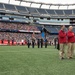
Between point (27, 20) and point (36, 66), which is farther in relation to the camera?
point (27, 20)

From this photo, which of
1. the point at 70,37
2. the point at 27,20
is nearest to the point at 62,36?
the point at 70,37

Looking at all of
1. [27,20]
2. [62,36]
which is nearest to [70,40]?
[62,36]

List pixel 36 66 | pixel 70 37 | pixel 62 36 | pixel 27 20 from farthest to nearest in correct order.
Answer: pixel 27 20 < pixel 70 37 < pixel 62 36 < pixel 36 66

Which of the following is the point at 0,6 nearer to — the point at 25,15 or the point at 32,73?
the point at 25,15

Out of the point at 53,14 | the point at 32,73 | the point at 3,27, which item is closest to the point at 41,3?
the point at 53,14

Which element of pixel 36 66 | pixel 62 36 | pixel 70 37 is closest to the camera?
pixel 36 66

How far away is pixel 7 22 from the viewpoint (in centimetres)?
6500

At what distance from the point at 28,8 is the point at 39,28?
977 centimetres

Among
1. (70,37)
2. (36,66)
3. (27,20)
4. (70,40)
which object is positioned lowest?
(36,66)

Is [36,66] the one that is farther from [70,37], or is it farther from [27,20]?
[27,20]

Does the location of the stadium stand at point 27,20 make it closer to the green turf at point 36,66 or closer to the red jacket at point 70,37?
the red jacket at point 70,37

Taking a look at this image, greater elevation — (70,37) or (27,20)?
(27,20)

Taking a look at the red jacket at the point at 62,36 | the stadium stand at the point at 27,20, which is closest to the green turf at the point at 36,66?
the red jacket at the point at 62,36

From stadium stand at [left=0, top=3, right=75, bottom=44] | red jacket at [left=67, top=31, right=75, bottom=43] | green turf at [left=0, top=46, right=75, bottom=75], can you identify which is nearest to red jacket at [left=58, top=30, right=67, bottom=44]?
red jacket at [left=67, top=31, right=75, bottom=43]
